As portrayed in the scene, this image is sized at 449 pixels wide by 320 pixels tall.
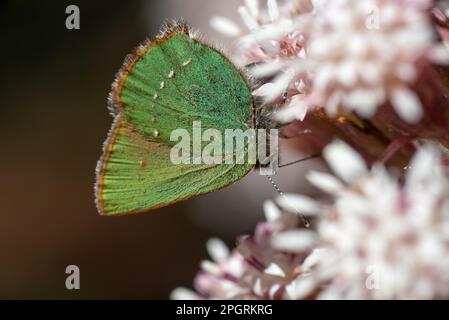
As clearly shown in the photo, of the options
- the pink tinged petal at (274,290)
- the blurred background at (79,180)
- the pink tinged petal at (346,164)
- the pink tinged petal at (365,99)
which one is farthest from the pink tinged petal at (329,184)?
the blurred background at (79,180)

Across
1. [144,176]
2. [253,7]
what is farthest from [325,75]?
[144,176]

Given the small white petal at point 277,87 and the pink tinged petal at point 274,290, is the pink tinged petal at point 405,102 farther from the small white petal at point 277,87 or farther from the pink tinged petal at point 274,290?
the pink tinged petal at point 274,290

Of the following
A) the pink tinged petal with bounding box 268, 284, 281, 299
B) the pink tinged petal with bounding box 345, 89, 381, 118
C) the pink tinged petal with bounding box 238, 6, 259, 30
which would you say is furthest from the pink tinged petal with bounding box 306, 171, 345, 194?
the pink tinged petal with bounding box 238, 6, 259, 30

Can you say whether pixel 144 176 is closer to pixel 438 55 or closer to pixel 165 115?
pixel 165 115

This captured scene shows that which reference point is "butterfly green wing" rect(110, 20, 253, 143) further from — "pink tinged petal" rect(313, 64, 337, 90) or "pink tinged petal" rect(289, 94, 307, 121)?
"pink tinged petal" rect(313, 64, 337, 90)

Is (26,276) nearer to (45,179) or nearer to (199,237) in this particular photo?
→ (45,179)
